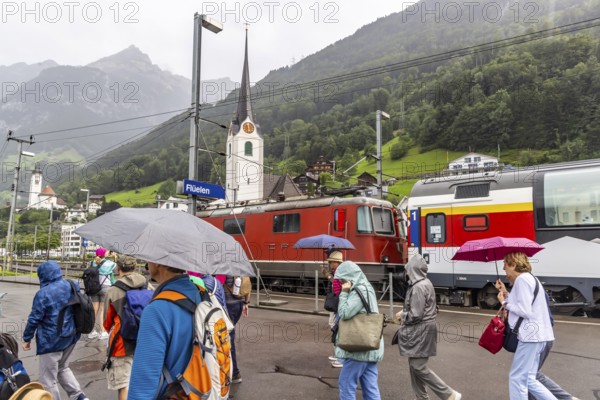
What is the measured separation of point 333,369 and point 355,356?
276 cm

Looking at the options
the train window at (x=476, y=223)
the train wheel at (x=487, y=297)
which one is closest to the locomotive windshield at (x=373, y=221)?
the train window at (x=476, y=223)

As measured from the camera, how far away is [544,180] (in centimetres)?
1169

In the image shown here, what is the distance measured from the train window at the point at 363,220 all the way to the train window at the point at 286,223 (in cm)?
280

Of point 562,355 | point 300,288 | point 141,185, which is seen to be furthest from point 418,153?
point 562,355

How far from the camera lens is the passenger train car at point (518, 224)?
10.9m

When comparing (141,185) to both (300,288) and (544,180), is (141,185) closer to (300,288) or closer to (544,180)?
Answer: (300,288)

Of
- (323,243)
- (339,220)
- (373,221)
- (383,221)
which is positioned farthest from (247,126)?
(323,243)

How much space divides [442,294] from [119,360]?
11.2 metres

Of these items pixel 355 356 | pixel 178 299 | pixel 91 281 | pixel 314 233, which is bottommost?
pixel 355 356

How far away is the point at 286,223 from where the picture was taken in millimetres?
17984

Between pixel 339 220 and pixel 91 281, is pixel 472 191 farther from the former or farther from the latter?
pixel 91 281

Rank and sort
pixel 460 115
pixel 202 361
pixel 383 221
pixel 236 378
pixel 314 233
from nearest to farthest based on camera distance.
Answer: pixel 202 361
pixel 236 378
pixel 383 221
pixel 314 233
pixel 460 115

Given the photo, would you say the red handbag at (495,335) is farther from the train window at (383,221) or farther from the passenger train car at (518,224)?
the train window at (383,221)

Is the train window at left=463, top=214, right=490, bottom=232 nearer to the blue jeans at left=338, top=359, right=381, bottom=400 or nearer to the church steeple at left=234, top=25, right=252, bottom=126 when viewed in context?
the blue jeans at left=338, top=359, right=381, bottom=400
